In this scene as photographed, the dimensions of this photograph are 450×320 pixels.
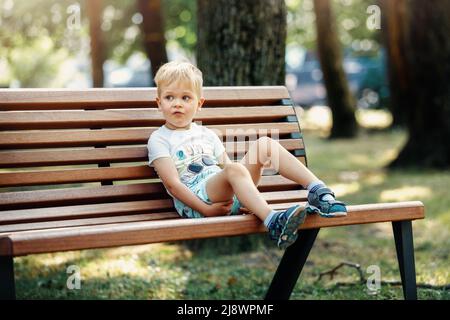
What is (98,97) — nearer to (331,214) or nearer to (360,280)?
(331,214)

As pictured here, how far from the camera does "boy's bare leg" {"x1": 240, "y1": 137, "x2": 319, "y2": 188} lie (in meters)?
3.65

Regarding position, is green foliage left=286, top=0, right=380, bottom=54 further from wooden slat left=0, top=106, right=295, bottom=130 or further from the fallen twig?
wooden slat left=0, top=106, right=295, bottom=130

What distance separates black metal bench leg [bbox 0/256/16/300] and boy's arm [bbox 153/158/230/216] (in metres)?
0.97

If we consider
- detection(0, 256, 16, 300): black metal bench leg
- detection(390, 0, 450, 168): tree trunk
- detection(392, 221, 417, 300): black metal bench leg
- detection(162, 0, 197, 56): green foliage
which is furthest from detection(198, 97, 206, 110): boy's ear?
detection(162, 0, 197, 56): green foliage

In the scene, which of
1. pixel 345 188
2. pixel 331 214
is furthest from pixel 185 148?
pixel 345 188

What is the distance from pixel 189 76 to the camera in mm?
3701

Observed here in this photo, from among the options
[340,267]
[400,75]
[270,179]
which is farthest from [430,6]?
[270,179]

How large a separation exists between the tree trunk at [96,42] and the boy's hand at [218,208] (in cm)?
1054

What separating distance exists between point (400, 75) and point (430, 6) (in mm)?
2542
